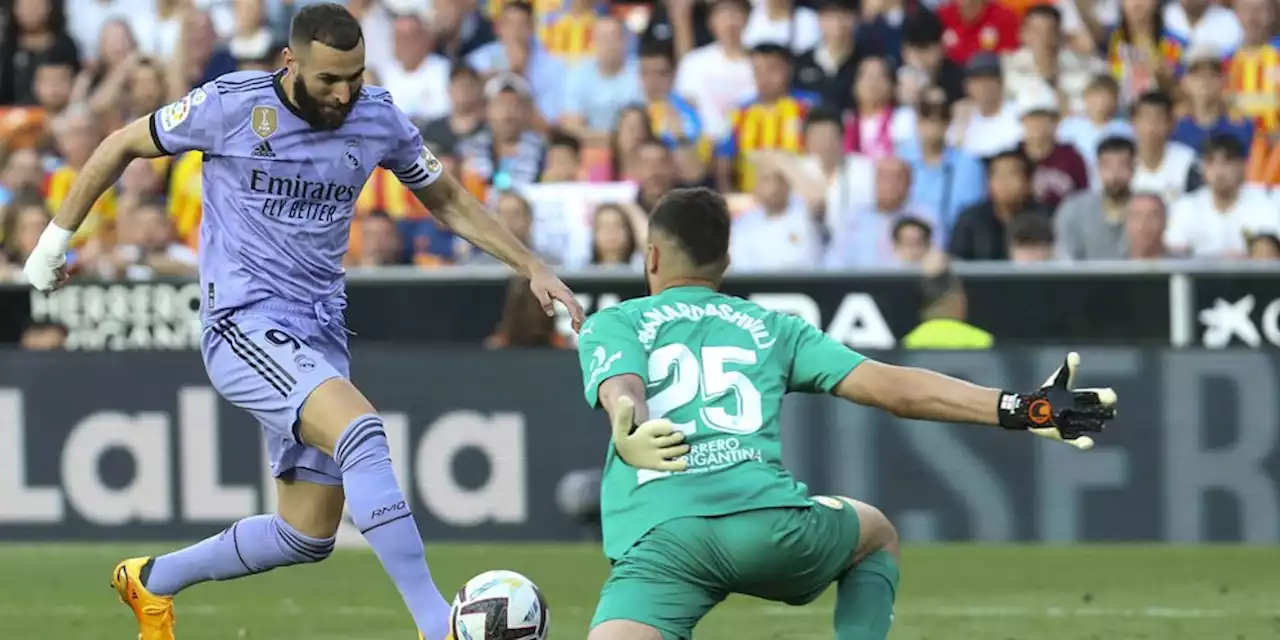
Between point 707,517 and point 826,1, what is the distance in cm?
1049

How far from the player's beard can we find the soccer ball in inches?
62.6

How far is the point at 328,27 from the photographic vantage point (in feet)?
21.4

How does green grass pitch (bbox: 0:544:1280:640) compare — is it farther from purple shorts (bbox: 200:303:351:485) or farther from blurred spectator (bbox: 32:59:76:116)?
blurred spectator (bbox: 32:59:76:116)

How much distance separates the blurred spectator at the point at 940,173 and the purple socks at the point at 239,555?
7401mm

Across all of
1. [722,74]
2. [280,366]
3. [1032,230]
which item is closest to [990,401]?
[280,366]

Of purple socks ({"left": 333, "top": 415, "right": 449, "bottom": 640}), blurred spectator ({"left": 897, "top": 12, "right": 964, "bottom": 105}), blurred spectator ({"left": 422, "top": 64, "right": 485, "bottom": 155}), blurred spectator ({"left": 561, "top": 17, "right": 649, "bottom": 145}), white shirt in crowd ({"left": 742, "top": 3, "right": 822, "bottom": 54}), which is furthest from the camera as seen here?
white shirt in crowd ({"left": 742, "top": 3, "right": 822, "bottom": 54})

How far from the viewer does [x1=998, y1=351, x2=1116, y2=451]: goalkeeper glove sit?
16.7 ft

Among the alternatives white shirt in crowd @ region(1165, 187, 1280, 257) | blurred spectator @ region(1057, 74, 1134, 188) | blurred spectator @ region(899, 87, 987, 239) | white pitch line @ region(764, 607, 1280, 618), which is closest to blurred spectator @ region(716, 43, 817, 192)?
blurred spectator @ region(899, 87, 987, 239)

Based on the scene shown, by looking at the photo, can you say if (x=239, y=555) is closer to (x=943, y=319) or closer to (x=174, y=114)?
(x=174, y=114)

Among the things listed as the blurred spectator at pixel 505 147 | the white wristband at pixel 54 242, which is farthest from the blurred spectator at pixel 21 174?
the white wristband at pixel 54 242

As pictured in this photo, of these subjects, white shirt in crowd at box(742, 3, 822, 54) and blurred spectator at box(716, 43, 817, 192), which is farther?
white shirt in crowd at box(742, 3, 822, 54)

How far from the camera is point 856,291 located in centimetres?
1223

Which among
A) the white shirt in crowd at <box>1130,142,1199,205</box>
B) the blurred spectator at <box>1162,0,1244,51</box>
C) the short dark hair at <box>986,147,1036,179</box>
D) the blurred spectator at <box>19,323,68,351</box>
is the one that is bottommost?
the blurred spectator at <box>19,323,68,351</box>

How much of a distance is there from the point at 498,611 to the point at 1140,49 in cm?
991
